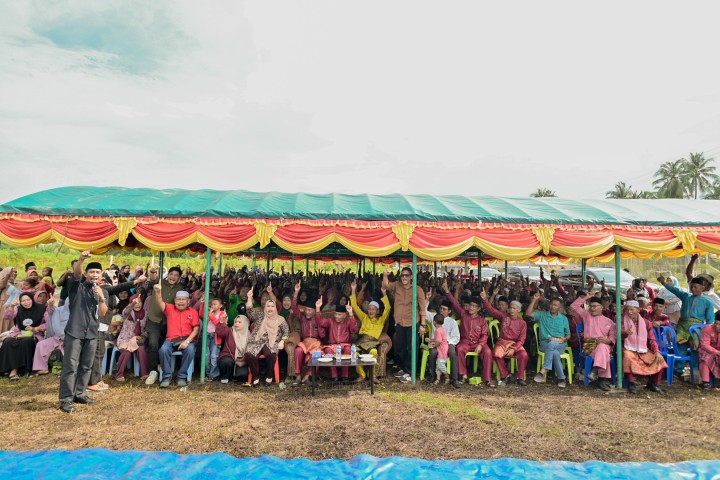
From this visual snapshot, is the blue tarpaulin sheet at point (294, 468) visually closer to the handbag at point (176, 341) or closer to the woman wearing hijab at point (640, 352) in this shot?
the handbag at point (176, 341)

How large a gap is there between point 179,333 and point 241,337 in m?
0.97

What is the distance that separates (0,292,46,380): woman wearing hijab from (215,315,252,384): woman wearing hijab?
311 cm

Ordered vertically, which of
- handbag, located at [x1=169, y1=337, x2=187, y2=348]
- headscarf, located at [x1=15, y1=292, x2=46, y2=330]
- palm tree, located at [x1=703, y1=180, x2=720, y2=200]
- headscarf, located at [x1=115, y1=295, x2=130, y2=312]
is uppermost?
palm tree, located at [x1=703, y1=180, x2=720, y2=200]

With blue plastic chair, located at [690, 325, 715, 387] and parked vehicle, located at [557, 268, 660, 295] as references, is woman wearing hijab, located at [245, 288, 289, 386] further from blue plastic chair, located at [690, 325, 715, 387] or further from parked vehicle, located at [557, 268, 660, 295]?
parked vehicle, located at [557, 268, 660, 295]

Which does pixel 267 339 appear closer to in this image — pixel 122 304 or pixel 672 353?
pixel 122 304

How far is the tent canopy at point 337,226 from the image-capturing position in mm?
6617

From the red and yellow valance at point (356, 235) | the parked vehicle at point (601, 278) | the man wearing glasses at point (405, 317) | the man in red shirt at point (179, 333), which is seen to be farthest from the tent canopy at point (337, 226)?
the parked vehicle at point (601, 278)

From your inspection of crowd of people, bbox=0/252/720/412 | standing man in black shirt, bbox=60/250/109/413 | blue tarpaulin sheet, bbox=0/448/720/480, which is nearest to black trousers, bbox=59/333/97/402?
standing man in black shirt, bbox=60/250/109/413

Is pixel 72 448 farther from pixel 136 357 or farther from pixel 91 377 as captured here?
pixel 136 357

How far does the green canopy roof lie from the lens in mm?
6754

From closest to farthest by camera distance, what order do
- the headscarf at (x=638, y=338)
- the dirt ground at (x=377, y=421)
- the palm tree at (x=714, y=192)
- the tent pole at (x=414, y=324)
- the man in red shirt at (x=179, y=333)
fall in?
the dirt ground at (x=377, y=421)
the man in red shirt at (x=179, y=333)
the headscarf at (x=638, y=338)
the tent pole at (x=414, y=324)
the palm tree at (x=714, y=192)

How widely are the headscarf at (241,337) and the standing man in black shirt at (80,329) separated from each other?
197cm

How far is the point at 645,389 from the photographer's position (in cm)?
665

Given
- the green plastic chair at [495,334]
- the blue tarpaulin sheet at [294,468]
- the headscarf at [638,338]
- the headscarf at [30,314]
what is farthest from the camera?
the headscarf at [30,314]
